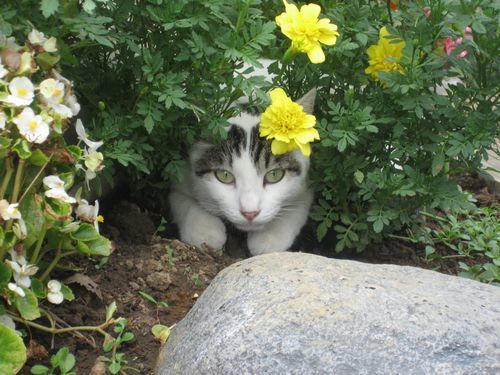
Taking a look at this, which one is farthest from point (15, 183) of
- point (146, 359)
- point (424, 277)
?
point (424, 277)

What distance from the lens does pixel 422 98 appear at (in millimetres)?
2623

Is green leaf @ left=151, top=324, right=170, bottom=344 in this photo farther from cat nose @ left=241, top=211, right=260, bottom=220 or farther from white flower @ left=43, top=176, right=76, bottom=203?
cat nose @ left=241, top=211, right=260, bottom=220

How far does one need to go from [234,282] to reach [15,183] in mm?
651

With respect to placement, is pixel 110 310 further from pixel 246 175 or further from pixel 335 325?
pixel 246 175

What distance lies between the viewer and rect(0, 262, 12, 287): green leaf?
2.03 metres

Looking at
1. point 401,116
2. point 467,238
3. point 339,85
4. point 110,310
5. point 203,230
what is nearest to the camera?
point 110,310

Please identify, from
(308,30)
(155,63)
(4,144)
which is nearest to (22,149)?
(4,144)

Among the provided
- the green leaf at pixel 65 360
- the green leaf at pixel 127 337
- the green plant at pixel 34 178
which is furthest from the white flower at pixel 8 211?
the green leaf at pixel 127 337

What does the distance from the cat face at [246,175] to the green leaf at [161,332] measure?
760 millimetres

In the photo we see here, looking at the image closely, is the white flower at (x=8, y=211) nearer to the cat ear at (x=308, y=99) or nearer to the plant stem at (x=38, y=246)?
the plant stem at (x=38, y=246)

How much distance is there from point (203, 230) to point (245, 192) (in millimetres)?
279

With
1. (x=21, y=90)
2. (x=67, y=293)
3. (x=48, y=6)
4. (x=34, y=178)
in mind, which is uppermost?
(x=48, y=6)

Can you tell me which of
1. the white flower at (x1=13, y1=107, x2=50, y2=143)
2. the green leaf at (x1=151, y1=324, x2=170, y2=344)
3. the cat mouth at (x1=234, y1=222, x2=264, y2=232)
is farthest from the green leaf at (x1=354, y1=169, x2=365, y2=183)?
the white flower at (x1=13, y1=107, x2=50, y2=143)

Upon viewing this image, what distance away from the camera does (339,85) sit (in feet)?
9.66
